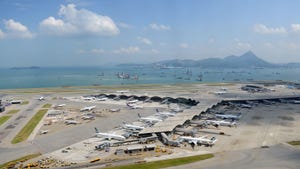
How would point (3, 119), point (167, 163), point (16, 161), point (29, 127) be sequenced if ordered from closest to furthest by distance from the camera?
point (167, 163) < point (16, 161) < point (29, 127) < point (3, 119)

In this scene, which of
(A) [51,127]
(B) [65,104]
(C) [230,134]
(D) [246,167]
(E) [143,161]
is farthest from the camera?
(B) [65,104]

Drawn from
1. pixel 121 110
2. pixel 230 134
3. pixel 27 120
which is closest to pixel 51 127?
pixel 27 120

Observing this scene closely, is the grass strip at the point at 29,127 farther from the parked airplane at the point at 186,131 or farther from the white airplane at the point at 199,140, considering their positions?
the white airplane at the point at 199,140

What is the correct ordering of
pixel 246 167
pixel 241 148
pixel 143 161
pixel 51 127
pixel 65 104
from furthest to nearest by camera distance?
pixel 65 104 → pixel 51 127 → pixel 241 148 → pixel 143 161 → pixel 246 167

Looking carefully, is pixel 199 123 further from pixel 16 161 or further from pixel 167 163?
pixel 16 161

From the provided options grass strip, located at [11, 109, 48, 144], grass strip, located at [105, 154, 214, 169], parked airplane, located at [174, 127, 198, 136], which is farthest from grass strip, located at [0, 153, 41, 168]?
parked airplane, located at [174, 127, 198, 136]

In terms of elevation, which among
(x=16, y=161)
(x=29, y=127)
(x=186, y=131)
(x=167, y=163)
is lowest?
(x=16, y=161)

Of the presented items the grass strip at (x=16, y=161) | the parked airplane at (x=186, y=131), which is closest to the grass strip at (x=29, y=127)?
the grass strip at (x=16, y=161)

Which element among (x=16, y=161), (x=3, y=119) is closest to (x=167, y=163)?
(x=16, y=161)

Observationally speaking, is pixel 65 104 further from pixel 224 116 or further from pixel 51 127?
pixel 224 116
